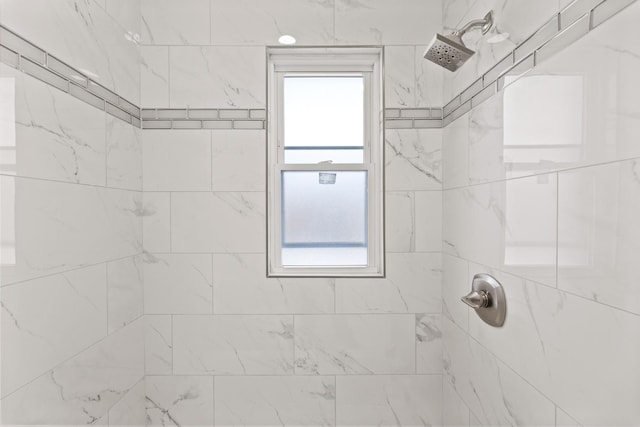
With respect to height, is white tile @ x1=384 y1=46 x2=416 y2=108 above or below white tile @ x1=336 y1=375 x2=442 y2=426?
above

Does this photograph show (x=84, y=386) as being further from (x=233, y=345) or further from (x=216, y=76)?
(x=216, y=76)

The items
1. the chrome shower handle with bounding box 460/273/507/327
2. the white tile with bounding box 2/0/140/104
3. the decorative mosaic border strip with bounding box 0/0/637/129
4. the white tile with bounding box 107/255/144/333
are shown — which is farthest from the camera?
the white tile with bounding box 107/255/144/333

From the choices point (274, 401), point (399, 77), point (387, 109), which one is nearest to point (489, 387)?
point (274, 401)

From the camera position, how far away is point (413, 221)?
1.75 m

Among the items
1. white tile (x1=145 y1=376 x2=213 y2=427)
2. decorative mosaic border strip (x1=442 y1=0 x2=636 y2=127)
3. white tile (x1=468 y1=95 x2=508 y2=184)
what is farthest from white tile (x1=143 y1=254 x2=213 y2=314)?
decorative mosaic border strip (x1=442 y1=0 x2=636 y2=127)

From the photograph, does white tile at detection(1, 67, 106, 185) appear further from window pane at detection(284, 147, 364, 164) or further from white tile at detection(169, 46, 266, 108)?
window pane at detection(284, 147, 364, 164)

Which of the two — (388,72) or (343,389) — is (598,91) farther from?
(343,389)

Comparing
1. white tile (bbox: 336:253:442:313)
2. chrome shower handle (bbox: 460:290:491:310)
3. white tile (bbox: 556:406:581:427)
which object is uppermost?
chrome shower handle (bbox: 460:290:491:310)

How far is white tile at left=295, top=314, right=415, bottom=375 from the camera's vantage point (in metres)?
1.75

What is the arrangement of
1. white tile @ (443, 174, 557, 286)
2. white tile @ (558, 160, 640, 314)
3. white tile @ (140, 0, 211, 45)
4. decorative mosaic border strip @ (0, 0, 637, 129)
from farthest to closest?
white tile @ (140, 0, 211, 45) → white tile @ (443, 174, 557, 286) → decorative mosaic border strip @ (0, 0, 637, 129) → white tile @ (558, 160, 640, 314)

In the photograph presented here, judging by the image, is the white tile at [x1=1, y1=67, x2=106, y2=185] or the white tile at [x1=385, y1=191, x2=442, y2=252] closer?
the white tile at [x1=1, y1=67, x2=106, y2=185]

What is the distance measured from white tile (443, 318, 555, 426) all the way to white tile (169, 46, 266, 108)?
140cm

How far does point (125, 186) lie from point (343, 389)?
1338mm

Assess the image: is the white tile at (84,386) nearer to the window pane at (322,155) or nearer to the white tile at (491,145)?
the window pane at (322,155)
